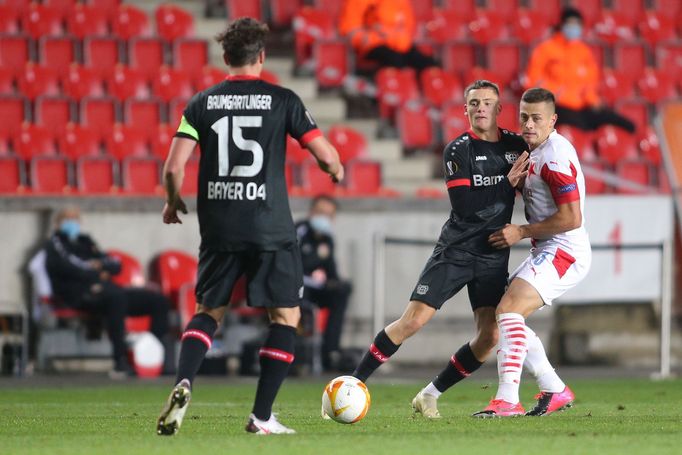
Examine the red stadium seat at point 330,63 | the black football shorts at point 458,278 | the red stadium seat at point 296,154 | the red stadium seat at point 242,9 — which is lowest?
the black football shorts at point 458,278

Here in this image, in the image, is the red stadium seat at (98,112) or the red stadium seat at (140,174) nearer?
the red stadium seat at (140,174)

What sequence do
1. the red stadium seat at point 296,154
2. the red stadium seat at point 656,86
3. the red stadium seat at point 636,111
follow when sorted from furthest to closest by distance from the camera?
1. the red stadium seat at point 656,86
2. the red stadium seat at point 636,111
3. the red stadium seat at point 296,154

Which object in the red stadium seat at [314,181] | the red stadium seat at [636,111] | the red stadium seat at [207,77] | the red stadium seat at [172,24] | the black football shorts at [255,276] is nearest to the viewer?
the black football shorts at [255,276]

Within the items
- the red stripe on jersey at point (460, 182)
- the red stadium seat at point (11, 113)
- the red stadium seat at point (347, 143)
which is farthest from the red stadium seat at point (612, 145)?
the red stripe on jersey at point (460, 182)

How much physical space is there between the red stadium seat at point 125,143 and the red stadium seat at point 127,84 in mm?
685

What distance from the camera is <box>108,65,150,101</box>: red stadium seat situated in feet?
51.2

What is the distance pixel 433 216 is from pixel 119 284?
336 centimetres

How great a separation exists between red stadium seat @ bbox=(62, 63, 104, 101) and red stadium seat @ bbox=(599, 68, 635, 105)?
249 inches

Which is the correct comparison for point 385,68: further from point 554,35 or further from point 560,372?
point 560,372

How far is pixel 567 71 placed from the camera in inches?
656

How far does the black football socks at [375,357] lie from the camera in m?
7.82

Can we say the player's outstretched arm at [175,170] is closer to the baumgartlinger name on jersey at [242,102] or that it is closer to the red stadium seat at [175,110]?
the baumgartlinger name on jersey at [242,102]

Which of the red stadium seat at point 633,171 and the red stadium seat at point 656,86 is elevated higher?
the red stadium seat at point 656,86

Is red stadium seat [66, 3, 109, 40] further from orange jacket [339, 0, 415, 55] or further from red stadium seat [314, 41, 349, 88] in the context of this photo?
orange jacket [339, 0, 415, 55]
